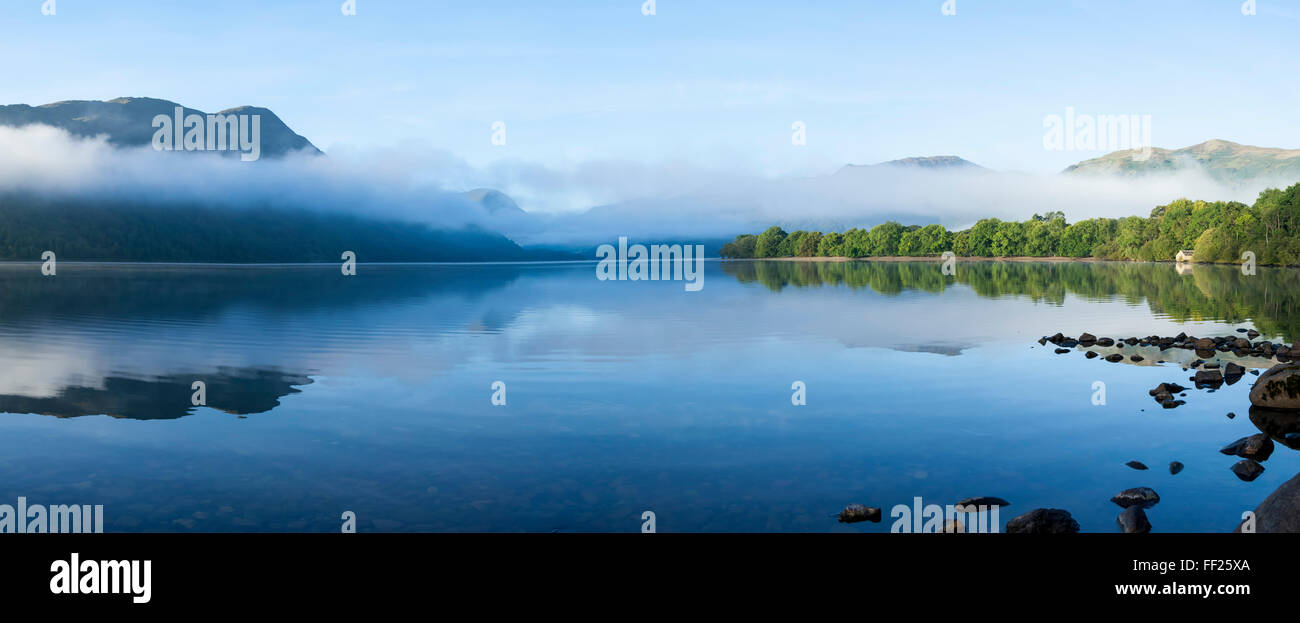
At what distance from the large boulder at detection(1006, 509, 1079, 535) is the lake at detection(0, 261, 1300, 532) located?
913 millimetres

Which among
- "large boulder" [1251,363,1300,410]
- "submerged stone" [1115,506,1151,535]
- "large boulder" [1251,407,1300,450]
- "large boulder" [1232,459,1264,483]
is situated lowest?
"submerged stone" [1115,506,1151,535]

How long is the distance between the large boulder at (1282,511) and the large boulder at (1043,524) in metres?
2.50

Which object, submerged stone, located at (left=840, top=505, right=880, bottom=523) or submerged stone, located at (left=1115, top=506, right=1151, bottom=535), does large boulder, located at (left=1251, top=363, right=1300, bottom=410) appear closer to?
submerged stone, located at (left=1115, top=506, right=1151, bottom=535)

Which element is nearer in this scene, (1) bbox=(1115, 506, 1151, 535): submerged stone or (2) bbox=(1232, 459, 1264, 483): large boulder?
(1) bbox=(1115, 506, 1151, 535): submerged stone

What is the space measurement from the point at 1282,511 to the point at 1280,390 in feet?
46.1

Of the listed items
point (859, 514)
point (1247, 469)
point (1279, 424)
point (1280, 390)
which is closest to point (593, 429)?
point (859, 514)

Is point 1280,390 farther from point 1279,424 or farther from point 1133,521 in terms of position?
point 1133,521

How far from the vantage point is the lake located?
14711 millimetres

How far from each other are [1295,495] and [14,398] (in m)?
30.5

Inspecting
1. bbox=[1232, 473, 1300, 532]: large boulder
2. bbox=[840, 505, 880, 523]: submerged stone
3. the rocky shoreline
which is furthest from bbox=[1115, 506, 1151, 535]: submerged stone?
bbox=[840, 505, 880, 523]: submerged stone

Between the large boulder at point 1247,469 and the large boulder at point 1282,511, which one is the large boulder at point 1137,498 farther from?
the large boulder at point 1247,469

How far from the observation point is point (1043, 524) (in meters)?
12.9

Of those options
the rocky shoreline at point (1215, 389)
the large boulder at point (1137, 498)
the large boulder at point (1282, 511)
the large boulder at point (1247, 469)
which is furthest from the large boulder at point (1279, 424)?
the large boulder at point (1282, 511)
